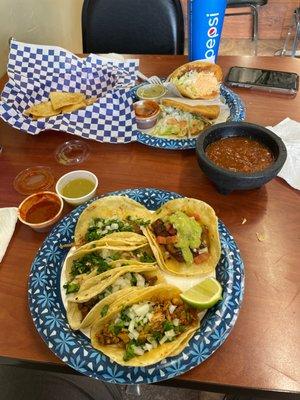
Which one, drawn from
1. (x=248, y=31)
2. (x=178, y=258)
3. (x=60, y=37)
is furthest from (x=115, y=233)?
(x=248, y=31)

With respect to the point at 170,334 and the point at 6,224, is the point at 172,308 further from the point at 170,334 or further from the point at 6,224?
the point at 6,224

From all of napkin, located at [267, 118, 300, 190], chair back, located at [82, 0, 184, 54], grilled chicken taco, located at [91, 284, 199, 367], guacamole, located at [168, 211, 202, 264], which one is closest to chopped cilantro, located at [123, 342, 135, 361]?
grilled chicken taco, located at [91, 284, 199, 367]

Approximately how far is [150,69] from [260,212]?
50.2 inches

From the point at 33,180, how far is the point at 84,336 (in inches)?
30.7

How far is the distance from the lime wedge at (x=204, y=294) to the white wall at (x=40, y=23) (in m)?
2.23

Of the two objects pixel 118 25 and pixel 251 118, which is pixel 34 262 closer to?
pixel 251 118

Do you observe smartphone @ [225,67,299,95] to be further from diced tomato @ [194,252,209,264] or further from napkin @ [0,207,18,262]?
napkin @ [0,207,18,262]

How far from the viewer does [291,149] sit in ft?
4.69

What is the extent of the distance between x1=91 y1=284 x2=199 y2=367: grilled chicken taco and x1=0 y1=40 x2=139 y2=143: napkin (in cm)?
85

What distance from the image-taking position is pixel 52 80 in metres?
1.84

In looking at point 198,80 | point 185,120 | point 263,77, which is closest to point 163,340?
point 185,120

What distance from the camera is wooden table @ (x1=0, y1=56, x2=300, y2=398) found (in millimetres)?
866

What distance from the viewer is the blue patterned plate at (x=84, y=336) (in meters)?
0.84

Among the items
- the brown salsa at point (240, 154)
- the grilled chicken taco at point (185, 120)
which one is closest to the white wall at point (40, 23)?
the grilled chicken taco at point (185, 120)
